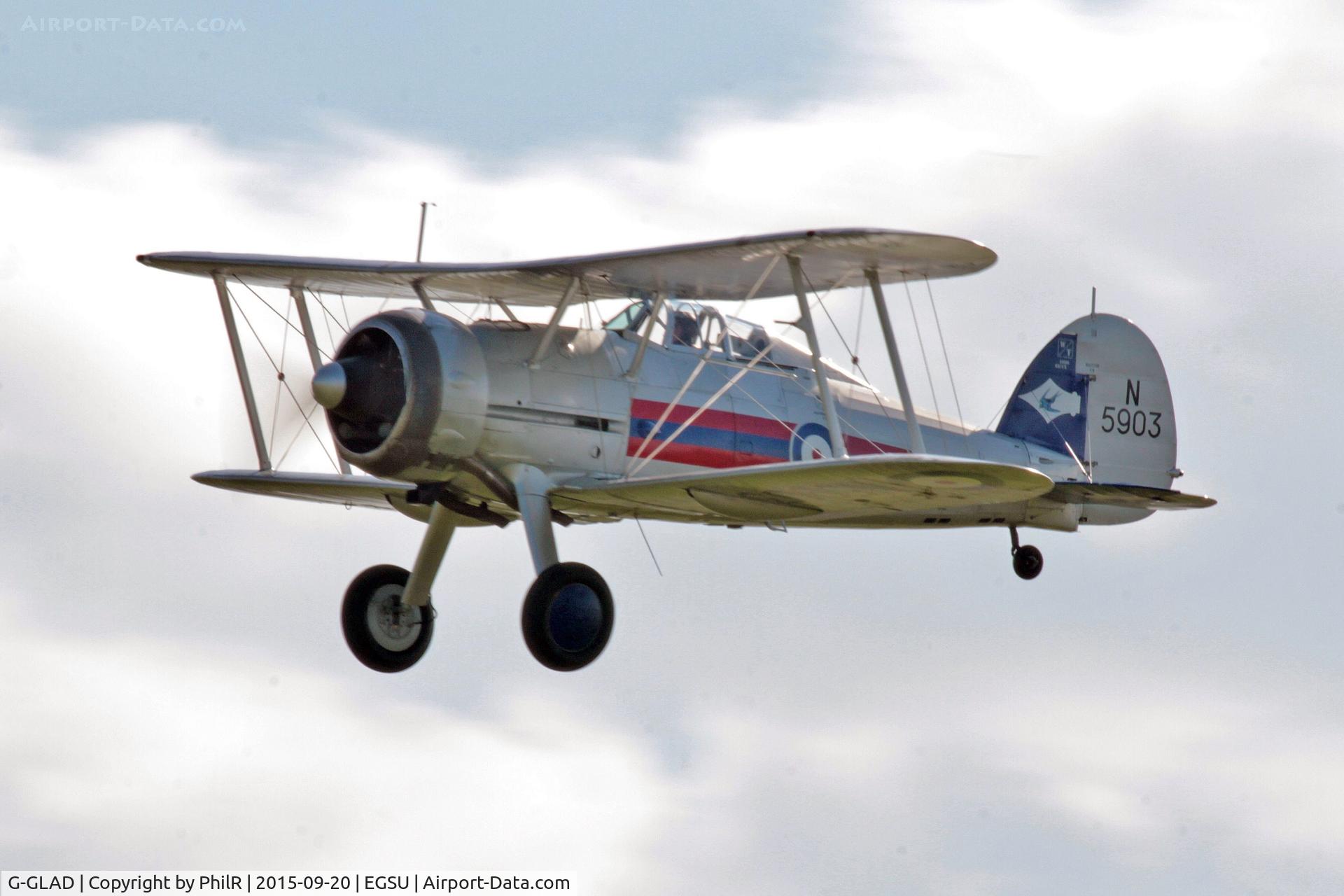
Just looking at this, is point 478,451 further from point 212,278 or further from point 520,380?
point 212,278

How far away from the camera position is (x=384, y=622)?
15.0 metres

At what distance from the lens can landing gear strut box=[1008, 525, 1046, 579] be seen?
1694cm

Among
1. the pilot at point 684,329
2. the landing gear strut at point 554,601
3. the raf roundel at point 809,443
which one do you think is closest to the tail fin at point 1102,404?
the raf roundel at point 809,443

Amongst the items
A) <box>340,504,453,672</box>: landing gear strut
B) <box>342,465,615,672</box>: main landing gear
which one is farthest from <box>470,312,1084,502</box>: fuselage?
<box>340,504,453,672</box>: landing gear strut

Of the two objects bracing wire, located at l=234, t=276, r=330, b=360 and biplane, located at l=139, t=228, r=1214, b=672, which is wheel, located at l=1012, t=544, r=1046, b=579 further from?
bracing wire, located at l=234, t=276, r=330, b=360

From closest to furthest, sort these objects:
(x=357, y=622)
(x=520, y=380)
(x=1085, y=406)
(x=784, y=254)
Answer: (x=784, y=254) < (x=520, y=380) < (x=357, y=622) < (x=1085, y=406)

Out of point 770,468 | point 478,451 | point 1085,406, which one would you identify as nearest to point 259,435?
point 478,451

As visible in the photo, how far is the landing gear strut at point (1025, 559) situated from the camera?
16.9m

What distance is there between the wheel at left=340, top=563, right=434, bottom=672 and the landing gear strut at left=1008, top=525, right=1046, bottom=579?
209 inches

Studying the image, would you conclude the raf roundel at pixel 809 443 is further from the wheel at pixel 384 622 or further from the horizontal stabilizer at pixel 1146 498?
the wheel at pixel 384 622

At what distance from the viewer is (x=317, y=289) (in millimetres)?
15484

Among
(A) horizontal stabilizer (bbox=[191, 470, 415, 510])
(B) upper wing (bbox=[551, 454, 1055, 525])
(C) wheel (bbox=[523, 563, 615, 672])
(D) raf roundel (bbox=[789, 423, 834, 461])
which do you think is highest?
(D) raf roundel (bbox=[789, 423, 834, 461])

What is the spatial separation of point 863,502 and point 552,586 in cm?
232

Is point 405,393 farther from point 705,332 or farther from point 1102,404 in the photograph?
point 1102,404
